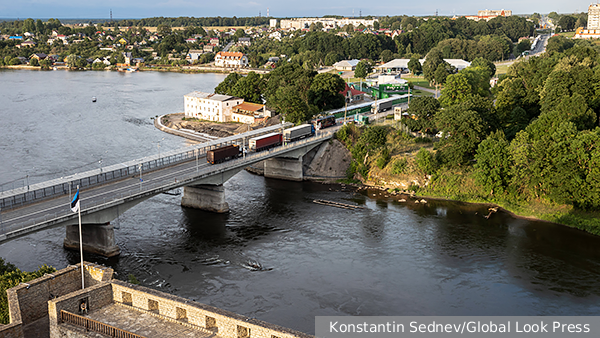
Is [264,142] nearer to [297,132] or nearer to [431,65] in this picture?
[297,132]

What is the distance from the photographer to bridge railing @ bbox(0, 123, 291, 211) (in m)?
50.3

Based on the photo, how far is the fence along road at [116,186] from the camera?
152ft

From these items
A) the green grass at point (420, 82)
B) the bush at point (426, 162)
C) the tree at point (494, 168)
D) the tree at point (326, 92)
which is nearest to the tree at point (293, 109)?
the tree at point (326, 92)

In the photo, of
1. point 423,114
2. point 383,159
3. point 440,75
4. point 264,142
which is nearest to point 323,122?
point 423,114

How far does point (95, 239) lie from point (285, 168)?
111 ft

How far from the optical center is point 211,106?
112m

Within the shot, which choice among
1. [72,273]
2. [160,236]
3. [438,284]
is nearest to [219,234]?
[160,236]

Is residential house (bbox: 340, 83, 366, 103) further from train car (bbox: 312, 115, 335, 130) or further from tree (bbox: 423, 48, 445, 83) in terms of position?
tree (bbox: 423, 48, 445, 83)

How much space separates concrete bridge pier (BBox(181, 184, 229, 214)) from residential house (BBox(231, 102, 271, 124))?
135 feet

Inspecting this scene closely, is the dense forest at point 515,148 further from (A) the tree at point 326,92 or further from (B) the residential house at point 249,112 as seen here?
(B) the residential house at point 249,112

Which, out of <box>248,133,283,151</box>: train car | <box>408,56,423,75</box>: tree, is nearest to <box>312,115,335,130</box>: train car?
<box>248,133,283,151</box>: train car

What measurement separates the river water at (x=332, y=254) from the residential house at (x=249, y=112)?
87.7 ft

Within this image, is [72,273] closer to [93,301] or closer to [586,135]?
[93,301]

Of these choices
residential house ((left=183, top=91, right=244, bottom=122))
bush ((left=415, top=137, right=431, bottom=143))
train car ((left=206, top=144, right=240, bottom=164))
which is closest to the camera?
train car ((left=206, top=144, right=240, bottom=164))
